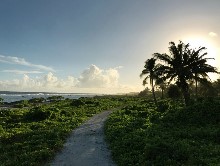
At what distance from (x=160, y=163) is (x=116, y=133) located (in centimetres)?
991

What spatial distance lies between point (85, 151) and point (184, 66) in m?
28.3

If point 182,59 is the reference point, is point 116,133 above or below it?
below

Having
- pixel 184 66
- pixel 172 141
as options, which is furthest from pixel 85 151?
pixel 184 66

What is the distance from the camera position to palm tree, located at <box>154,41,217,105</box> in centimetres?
4422

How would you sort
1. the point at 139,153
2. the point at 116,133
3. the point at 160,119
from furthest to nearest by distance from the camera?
the point at 160,119, the point at 116,133, the point at 139,153

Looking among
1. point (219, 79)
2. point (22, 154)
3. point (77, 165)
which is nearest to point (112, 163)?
point (77, 165)

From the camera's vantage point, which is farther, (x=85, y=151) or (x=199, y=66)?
(x=199, y=66)

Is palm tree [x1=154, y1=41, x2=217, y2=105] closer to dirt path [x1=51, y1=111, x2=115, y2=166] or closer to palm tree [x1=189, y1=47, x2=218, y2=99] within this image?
palm tree [x1=189, y1=47, x2=218, y2=99]

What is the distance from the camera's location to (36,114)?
41.2m

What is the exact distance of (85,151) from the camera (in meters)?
20.4

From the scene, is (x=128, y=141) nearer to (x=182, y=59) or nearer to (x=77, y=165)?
(x=77, y=165)

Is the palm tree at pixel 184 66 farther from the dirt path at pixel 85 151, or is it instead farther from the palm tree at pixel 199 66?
the dirt path at pixel 85 151

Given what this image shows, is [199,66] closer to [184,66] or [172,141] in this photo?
[184,66]

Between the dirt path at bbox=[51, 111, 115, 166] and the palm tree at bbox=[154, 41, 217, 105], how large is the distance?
20111 mm
